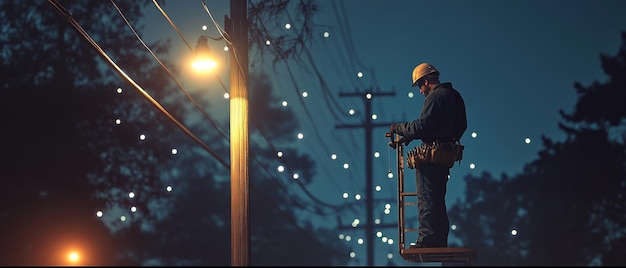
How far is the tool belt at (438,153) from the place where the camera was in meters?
11.6

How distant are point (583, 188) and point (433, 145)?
3159 cm

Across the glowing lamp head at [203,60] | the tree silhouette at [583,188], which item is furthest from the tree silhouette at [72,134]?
the glowing lamp head at [203,60]

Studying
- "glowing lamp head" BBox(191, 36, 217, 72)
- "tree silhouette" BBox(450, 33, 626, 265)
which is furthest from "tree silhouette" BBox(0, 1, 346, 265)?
"glowing lamp head" BBox(191, 36, 217, 72)

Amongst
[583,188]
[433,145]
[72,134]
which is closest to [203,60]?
[433,145]

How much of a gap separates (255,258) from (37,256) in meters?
24.9

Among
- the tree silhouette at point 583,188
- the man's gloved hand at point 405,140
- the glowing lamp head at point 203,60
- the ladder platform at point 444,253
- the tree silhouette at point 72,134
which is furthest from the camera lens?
the tree silhouette at point 583,188

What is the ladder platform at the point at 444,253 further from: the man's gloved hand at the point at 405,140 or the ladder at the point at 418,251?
the man's gloved hand at the point at 405,140

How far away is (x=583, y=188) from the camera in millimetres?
42000

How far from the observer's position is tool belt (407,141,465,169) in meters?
11.6

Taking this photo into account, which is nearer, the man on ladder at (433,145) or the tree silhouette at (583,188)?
the man on ladder at (433,145)

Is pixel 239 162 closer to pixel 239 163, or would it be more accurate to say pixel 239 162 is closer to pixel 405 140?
pixel 239 163

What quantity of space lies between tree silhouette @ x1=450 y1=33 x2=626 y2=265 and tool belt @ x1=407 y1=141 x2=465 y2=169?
2985cm

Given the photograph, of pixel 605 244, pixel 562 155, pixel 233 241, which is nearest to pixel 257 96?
pixel 562 155

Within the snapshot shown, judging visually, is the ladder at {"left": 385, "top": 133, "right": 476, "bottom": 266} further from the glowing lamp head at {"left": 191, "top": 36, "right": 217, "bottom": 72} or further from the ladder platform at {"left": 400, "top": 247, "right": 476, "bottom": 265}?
the glowing lamp head at {"left": 191, "top": 36, "right": 217, "bottom": 72}
